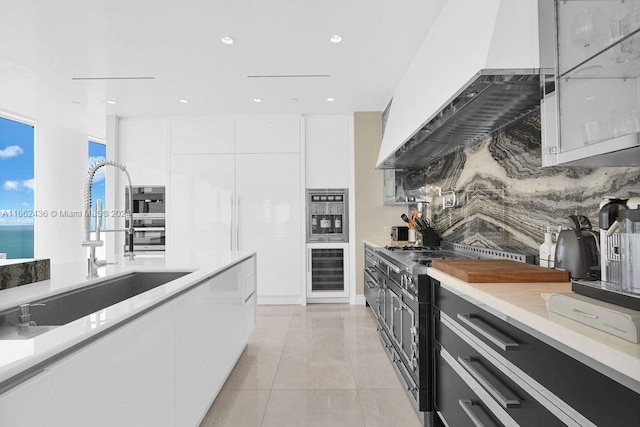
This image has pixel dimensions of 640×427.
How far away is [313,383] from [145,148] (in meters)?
4.09

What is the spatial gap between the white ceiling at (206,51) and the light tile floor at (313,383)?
269 centimetres

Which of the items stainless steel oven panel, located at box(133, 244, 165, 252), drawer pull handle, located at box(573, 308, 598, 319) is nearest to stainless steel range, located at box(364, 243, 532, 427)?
drawer pull handle, located at box(573, 308, 598, 319)

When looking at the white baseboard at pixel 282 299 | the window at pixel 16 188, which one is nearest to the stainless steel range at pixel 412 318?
the white baseboard at pixel 282 299

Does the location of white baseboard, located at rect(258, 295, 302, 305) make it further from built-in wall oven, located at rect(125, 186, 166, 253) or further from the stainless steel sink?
the stainless steel sink

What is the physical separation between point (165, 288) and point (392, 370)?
1.97 meters

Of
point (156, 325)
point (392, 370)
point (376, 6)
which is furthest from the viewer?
point (392, 370)

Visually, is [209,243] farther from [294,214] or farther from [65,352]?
[65,352]

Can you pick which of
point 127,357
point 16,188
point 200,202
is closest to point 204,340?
point 127,357

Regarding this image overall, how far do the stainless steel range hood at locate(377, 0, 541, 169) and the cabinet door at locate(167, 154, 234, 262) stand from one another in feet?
9.02

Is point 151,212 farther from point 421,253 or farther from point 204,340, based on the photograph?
point 421,253

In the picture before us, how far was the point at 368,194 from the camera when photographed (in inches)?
191

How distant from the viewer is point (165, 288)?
150 cm

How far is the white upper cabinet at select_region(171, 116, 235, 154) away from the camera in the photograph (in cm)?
495

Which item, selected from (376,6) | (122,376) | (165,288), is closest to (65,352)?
(122,376)
